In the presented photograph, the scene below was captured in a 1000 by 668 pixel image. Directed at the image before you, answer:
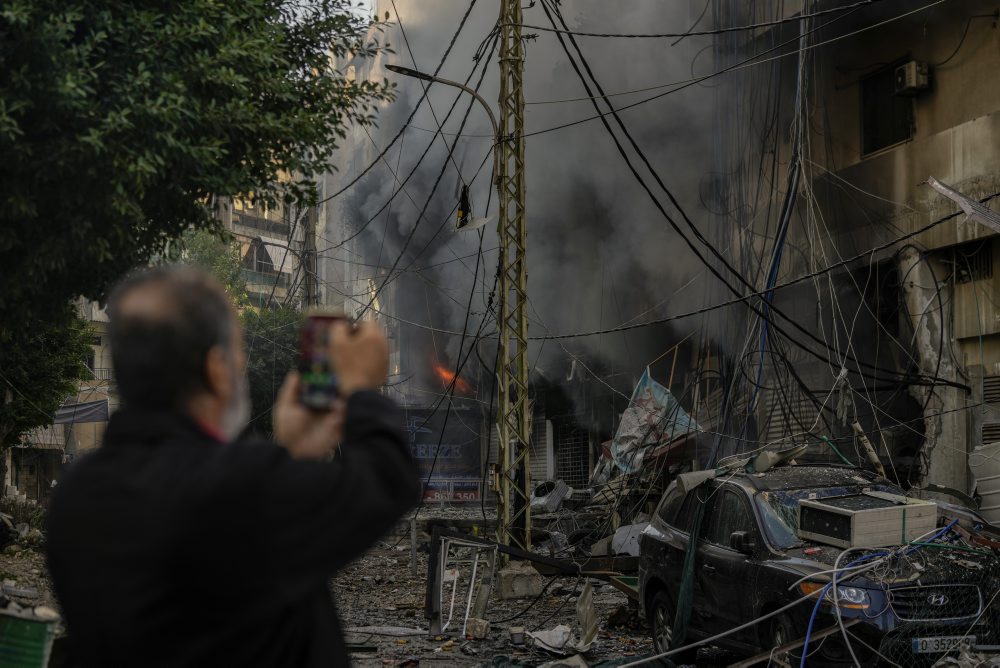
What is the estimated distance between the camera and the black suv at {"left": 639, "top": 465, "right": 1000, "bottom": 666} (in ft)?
25.4

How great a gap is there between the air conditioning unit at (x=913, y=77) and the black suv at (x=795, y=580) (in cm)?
856

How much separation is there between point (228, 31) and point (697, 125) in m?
16.8

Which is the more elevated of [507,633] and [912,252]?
[912,252]

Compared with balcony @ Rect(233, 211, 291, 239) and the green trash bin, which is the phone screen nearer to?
the green trash bin

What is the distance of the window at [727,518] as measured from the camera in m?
9.41

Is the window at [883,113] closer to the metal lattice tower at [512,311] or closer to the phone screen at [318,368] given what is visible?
the metal lattice tower at [512,311]

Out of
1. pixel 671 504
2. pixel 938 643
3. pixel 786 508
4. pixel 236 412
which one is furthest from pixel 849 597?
pixel 236 412

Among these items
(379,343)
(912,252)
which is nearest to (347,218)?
(912,252)

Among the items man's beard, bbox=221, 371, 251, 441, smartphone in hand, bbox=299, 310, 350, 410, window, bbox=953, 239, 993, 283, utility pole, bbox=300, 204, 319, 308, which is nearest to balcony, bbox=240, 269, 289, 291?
utility pole, bbox=300, 204, 319, 308

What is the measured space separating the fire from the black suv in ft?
94.1

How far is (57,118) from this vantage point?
25.8ft

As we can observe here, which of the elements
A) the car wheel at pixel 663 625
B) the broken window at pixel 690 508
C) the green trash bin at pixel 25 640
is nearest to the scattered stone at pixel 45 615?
the green trash bin at pixel 25 640

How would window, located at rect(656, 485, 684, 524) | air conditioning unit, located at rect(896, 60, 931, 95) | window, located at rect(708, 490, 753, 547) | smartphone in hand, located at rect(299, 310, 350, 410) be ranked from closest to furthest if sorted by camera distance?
smartphone in hand, located at rect(299, 310, 350, 410), window, located at rect(708, 490, 753, 547), window, located at rect(656, 485, 684, 524), air conditioning unit, located at rect(896, 60, 931, 95)

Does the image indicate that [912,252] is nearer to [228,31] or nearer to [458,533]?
[458,533]
